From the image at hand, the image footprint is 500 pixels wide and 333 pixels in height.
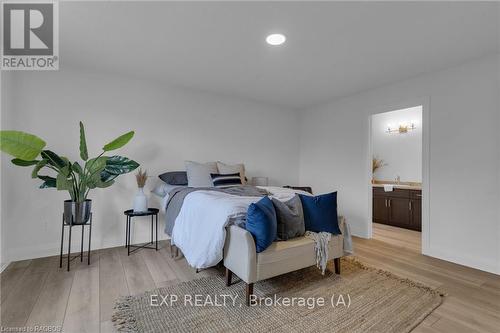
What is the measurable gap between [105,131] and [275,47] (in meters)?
2.49

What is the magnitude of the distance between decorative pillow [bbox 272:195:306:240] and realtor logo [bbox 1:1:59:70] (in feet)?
8.22

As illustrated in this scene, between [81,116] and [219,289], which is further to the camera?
[81,116]

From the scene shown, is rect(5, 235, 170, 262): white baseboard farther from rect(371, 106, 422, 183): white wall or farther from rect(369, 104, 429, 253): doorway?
rect(371, 106, 422, 183): white wall

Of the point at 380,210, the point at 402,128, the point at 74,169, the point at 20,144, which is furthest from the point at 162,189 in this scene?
the point at 402,128

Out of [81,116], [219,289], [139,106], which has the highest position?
[139,106]

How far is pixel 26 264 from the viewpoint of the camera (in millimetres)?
2695

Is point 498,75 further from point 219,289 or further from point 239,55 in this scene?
point 219,289

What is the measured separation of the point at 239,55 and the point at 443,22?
6.28 feet

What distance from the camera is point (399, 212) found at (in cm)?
457

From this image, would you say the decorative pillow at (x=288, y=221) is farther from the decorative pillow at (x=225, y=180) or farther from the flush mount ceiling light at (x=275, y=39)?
the flush mount ceiling light at (x=275, y=39)

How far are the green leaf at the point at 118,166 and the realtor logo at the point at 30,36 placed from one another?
4.37 feet

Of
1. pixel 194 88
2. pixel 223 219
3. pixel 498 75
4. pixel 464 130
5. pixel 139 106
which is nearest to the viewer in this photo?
pixel 223 219

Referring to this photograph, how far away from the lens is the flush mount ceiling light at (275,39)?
2.34 m

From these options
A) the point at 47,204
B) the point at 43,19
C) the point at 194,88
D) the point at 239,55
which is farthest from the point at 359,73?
the point at 47,204
